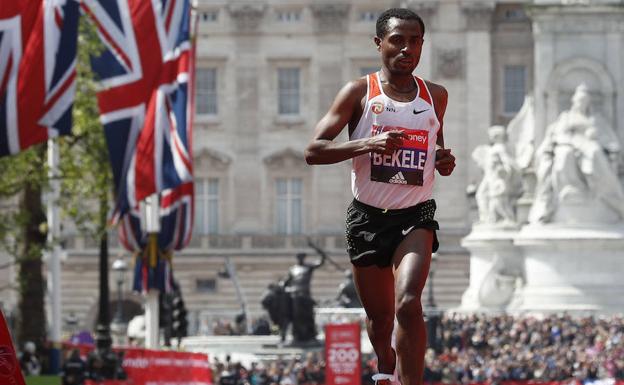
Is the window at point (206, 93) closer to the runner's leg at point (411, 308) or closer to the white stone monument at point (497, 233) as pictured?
the white stone monument at point (497, 233)

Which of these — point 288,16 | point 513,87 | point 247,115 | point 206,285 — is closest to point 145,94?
point 513,87

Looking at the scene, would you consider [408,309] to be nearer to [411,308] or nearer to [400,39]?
[411,308]

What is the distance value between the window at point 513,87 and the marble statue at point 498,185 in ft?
115

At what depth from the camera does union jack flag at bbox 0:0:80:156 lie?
24.6 m

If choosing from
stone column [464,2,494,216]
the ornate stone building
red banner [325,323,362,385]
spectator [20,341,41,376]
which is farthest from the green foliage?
the ornate stone building

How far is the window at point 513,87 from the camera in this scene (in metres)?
89.4

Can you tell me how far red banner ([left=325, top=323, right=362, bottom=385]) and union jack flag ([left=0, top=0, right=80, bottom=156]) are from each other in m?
3.78

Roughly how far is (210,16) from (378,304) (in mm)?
81451

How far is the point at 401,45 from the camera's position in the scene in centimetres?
1203

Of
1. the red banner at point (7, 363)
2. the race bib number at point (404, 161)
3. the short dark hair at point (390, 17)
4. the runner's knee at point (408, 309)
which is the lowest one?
the red banner at point (7, 363)

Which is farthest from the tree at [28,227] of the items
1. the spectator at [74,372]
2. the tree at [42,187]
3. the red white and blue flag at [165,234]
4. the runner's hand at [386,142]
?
the runner's hand at [386,142]

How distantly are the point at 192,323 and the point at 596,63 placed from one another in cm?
3103

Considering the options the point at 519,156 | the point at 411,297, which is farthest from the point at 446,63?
the point at 411,297

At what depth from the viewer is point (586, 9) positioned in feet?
177
